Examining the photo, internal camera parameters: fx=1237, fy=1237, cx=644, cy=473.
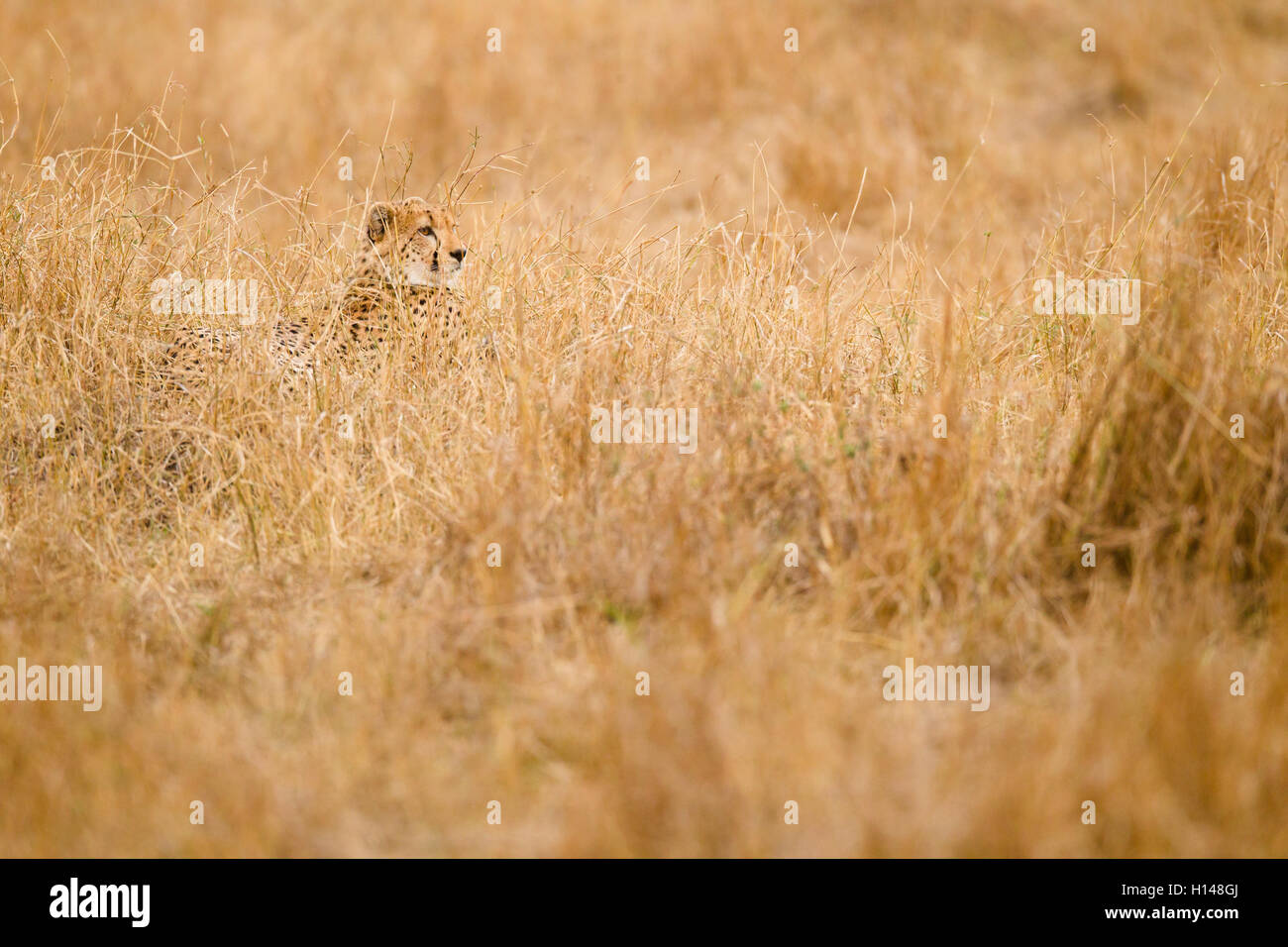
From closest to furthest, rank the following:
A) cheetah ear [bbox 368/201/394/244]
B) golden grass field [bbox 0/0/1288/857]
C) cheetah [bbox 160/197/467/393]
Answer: golden grass field [bbox 0/0/1288/857] < cheetah [bbox 160/197/467/393] < cheetah ear [bbox 368/201/394/244]

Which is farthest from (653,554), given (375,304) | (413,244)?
(413,244)

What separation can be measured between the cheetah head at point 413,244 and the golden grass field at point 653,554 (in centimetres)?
18

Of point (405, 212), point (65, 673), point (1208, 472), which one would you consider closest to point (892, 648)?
point (1208, 472)

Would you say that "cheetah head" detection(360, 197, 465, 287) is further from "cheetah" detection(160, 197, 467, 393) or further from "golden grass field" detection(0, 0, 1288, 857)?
"golden grass field" detection(0, 0, 1288, 857)

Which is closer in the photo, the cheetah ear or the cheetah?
the cheetah

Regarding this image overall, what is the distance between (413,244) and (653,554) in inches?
69.2

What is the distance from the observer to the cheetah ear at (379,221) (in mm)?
4078

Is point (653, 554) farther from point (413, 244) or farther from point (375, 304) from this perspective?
point (413, 244)

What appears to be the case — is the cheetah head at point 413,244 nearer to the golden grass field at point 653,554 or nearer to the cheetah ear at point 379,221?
the cheetah ear at point 379,221

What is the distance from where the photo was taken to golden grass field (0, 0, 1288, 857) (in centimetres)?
224

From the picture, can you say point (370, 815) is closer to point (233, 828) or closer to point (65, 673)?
point (233, 828)

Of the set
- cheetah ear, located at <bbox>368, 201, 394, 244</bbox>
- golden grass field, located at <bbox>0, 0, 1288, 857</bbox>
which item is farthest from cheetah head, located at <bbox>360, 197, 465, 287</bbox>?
golden grass field, located at <bbox>0, 0, 1288, 857</bbox>

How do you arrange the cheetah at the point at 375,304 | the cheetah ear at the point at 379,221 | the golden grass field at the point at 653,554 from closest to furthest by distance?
the golden grass field at the point at 653,554 → the cheetah at the point at 375,304 → the cheetah ear at the point at 379,221

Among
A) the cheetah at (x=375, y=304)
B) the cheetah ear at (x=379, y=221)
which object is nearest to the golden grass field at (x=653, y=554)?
the cheetah at (x=375, y=304)
